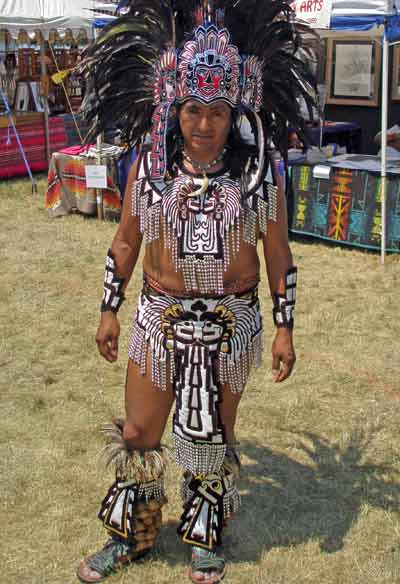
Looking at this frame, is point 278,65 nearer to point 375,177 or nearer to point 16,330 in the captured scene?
point 16,330

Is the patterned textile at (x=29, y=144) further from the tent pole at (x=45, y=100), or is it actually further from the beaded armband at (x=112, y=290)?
the beaded armband at (x=112, y=290)

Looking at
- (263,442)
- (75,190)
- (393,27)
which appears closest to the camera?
(263,442)

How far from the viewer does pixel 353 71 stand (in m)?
10.6

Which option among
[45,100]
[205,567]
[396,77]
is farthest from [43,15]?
[205,567]

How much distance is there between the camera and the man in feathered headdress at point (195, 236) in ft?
8.15

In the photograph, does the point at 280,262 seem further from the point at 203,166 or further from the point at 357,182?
the point at 357,182

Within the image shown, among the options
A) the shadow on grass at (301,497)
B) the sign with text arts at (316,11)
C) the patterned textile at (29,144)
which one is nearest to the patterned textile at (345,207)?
the sign with text arts at (316,11)

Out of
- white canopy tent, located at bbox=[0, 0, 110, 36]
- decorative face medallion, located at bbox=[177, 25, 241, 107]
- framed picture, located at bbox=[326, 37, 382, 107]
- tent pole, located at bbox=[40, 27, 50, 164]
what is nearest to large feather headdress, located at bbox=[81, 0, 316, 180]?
decorative face medallion, located at bbox=[177, 25, 241, 107]

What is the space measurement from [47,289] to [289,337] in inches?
153

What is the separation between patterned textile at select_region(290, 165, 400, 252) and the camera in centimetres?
678

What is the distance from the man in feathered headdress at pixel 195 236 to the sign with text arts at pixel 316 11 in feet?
13.0

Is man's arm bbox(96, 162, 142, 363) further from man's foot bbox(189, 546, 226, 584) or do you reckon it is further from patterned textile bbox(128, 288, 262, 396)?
man's foot bbox(189, 546, 226, 584)

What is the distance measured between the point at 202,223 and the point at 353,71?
9.00 m

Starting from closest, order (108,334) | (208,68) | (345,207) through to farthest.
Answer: (208,68) < (108,334) < (345,207)
